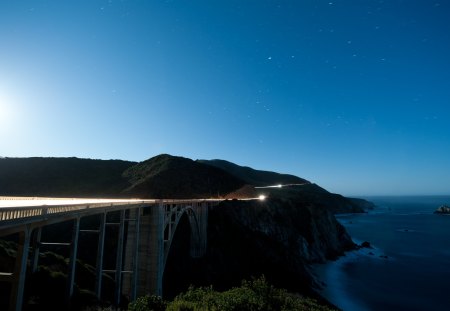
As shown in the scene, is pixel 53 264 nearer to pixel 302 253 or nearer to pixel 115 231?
pixel 115 231

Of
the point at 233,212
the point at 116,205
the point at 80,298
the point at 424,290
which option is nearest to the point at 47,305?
the point at 80,298

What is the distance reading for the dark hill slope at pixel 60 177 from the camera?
287 ft

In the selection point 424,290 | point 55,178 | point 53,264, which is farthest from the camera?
point 55,178

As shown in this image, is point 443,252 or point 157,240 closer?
point 157,240

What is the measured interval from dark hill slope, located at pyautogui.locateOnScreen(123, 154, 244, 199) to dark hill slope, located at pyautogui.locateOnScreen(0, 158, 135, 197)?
5917 millimetres

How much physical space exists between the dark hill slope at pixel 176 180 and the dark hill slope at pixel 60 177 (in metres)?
5.92

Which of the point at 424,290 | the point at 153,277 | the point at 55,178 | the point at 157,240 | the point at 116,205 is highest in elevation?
the point at 55,178

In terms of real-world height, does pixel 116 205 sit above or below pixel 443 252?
above

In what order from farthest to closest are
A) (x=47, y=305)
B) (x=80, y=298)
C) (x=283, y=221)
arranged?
1. (x=283, y=221)
2. (x=80, y=298)
3. (x=47, y=305)

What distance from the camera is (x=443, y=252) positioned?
79625 millimetres

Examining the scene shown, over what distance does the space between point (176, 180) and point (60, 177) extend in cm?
3635

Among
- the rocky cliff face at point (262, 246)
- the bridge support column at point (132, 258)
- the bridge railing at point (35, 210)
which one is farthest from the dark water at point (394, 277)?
the bridge railing at point (35, 210)

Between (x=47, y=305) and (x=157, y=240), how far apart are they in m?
10.9

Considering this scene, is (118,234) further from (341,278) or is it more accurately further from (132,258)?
(341,278)
